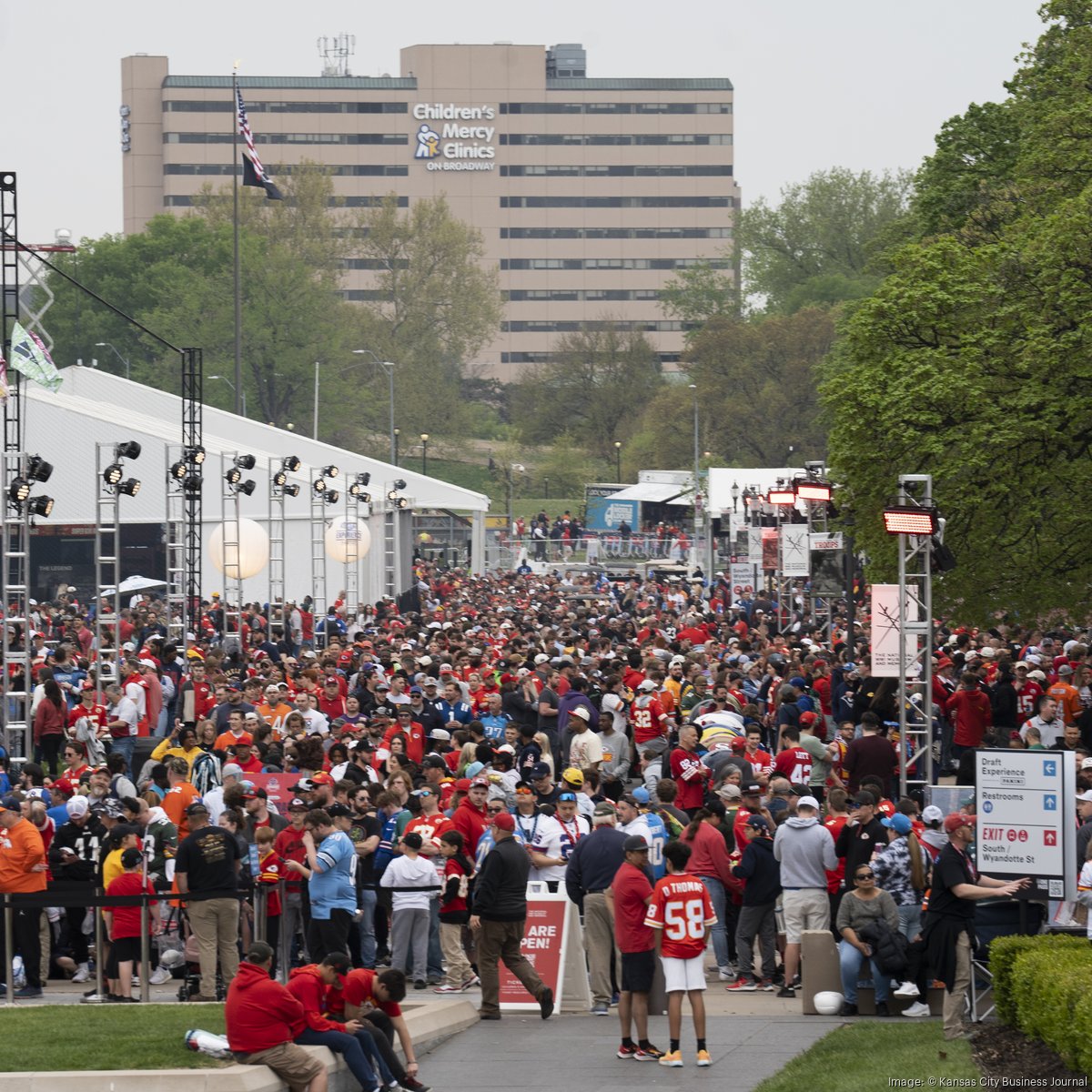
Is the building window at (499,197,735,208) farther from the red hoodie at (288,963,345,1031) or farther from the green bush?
the red hoodie at (288,963,345,1031)

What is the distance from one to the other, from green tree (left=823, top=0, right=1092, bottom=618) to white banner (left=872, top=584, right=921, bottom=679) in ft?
16.0

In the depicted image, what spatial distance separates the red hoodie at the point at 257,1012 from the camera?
1123cm

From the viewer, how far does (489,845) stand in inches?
566

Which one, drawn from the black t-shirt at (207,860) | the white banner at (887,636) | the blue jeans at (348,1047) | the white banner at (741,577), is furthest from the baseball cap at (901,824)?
the white banner at (741,577)

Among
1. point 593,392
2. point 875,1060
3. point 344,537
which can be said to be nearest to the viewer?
point 875,1060

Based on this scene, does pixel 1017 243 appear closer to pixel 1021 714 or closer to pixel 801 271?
pixel 1021 714

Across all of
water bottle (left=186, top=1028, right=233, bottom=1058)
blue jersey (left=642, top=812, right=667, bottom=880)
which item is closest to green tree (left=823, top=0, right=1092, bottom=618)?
blue jersey (left=642, top=812, right=667, bottom=880)

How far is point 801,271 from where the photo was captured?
114 m

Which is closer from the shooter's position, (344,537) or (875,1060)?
(875,1060)

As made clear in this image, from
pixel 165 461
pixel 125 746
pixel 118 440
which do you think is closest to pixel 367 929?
pixel 125 746

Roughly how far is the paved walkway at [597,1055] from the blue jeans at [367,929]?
150cm

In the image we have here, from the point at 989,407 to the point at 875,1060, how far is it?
15.4 metres

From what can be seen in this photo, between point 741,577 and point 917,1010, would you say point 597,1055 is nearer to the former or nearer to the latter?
point 917,1010

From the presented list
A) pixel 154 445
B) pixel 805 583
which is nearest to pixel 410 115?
pixel 154 445
